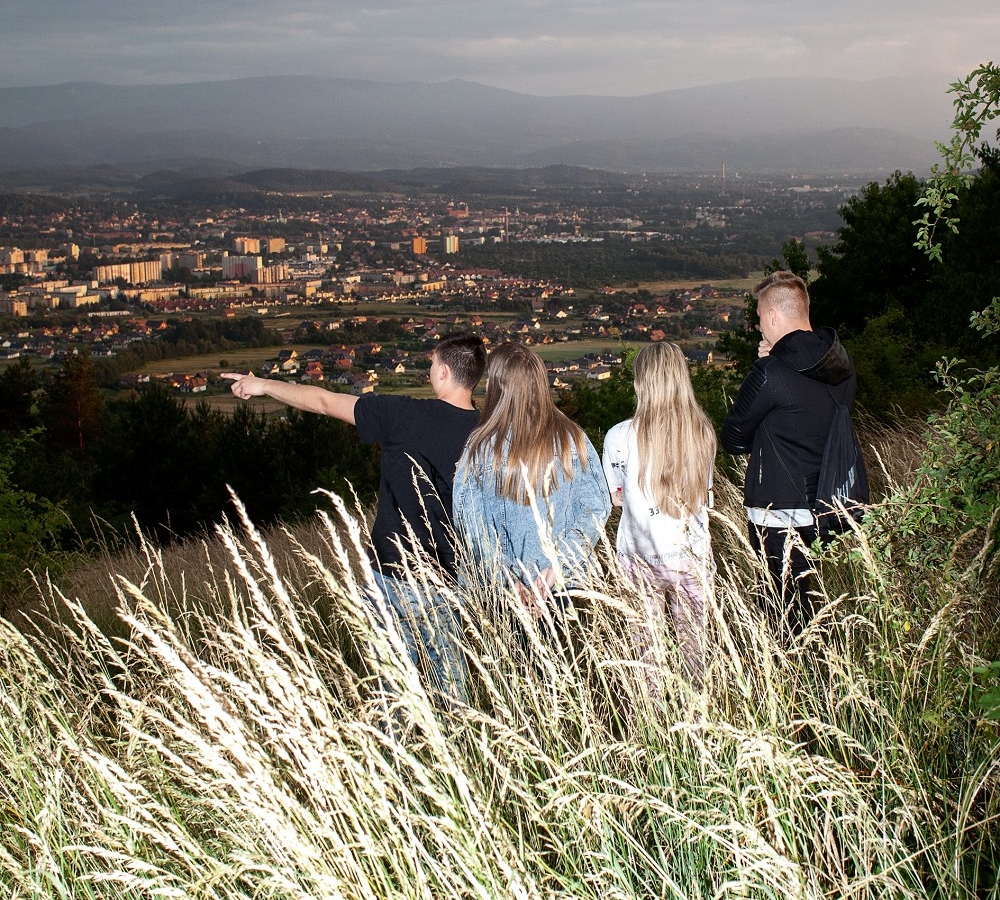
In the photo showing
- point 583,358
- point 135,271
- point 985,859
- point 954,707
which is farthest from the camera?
point 135,271

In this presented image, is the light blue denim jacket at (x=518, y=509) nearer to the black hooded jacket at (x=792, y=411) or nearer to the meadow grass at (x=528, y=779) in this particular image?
the meadow grass at (x=528, y=779)

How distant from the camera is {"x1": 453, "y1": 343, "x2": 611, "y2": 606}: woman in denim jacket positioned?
10.2ft

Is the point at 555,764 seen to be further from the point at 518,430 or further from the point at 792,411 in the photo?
the point at 792,411

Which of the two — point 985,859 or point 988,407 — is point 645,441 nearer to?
point 988,407

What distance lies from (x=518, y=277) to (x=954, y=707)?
76380 millimetres

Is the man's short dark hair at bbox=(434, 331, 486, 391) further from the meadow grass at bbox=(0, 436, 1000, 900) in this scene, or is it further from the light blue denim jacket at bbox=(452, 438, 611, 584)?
the meadow grass at bbox=(0, 436, 1000, 900)

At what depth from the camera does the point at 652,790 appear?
1.86m

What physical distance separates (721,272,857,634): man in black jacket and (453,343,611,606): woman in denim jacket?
71 cm

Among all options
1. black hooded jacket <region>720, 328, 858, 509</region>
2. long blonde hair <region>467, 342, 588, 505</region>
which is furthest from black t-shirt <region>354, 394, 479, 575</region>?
black hooded jacket <region>720, 328, 858, 509</region>

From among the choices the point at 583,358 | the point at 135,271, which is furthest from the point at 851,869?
the point at 135,271

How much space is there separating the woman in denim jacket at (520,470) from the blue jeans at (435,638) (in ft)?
1.03

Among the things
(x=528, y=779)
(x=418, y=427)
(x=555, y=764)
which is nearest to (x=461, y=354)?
(x=418, y=427)

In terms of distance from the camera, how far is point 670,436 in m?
3.26

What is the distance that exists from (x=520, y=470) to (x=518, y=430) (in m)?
0.13
